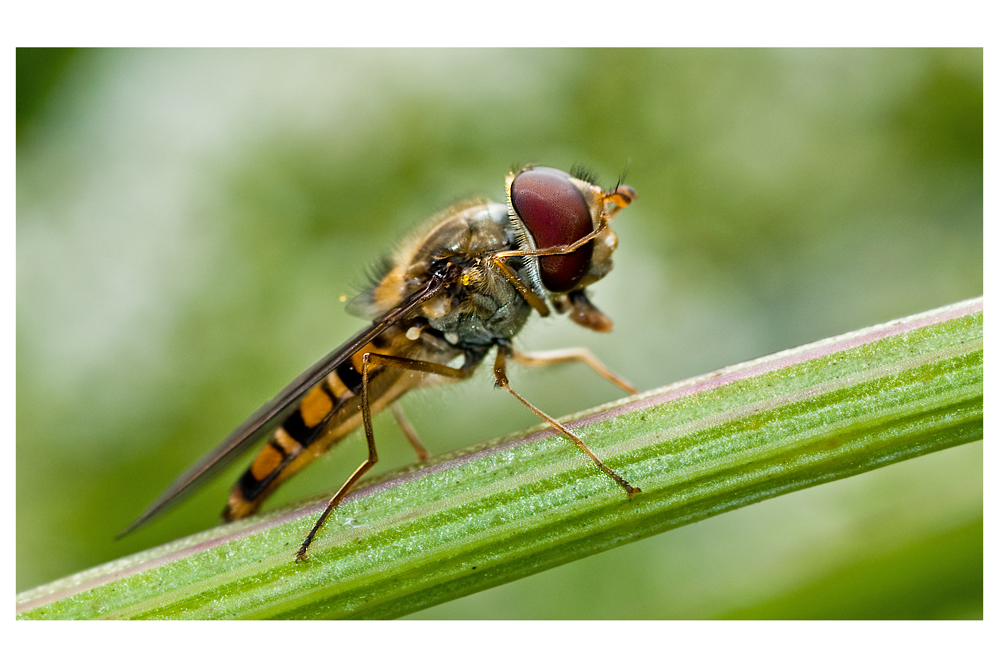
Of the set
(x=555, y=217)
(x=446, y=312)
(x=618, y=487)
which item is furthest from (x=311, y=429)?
(x=618, y=487)

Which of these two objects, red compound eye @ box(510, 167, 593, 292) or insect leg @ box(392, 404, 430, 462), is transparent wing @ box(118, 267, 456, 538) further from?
insect leg @ box(392, 404, 430, 462)

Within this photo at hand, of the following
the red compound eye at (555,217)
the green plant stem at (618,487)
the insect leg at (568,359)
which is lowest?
the green plant stem at (618,487)

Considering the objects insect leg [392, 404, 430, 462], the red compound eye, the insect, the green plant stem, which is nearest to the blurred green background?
insect leg [392, 404, 430, 462]

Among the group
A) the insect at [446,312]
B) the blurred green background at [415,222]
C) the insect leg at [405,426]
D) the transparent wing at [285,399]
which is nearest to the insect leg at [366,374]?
the insect at [446,312]

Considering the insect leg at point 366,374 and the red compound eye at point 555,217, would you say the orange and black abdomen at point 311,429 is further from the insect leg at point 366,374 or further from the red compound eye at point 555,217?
the red compound eye at point 555,217

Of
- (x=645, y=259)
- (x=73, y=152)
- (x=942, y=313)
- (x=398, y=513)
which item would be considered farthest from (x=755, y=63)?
(x=73, y=152)

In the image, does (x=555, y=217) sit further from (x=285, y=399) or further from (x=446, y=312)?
(x=285, y=399)
